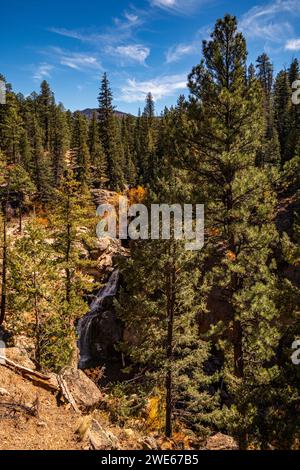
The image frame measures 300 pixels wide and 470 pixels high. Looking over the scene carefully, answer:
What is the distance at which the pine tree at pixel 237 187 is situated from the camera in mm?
10977

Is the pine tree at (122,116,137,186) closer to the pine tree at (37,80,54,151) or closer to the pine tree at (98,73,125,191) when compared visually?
the pine tree at (98,73,125,191)

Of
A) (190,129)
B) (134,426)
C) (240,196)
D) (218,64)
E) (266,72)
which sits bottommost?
(134,426)

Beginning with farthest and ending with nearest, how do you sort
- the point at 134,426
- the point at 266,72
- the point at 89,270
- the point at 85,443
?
1. the point at 266,72
2. the point at 89,270
3. the point at 134,426
4. the point at 85,443

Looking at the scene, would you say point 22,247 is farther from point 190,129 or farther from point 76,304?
point 190,129

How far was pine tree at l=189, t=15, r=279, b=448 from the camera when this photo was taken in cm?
1098

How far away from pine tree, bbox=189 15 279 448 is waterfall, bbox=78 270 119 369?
17.2 m

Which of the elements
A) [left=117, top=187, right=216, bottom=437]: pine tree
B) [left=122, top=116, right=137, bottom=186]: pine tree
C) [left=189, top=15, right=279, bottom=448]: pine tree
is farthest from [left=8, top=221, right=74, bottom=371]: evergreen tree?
[left=122, top=116, right=137, bottom=186]: pine tree

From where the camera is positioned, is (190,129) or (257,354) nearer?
(257,354)

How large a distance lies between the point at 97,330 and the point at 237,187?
69.9 feet

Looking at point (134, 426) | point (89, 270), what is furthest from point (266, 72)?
point (134, 426)

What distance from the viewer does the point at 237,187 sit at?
11.1 metres

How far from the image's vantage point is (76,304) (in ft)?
58.1

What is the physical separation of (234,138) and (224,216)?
2.82 meters
